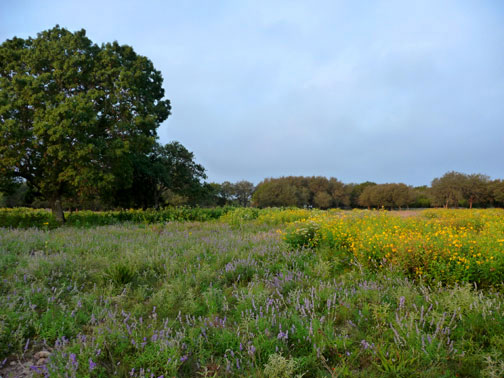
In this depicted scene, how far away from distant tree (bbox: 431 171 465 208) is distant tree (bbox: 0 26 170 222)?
48281mm

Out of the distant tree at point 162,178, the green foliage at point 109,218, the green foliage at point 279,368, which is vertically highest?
the distant tree at point 162,178

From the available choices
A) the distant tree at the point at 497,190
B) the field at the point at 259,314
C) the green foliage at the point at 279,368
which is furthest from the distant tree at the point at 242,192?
the green foliage at the point at 279,368

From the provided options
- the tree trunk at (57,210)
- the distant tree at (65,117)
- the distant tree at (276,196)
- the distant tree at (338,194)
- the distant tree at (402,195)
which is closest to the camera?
the distant tree at (65,117)

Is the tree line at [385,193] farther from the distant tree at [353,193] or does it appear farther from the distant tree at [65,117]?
the distant tree at [65,117]

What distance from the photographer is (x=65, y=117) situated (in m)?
12.8

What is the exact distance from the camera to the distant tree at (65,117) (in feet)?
42.0

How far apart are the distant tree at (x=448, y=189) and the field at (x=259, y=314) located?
49.0 m

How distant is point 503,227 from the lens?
8820 millimetres

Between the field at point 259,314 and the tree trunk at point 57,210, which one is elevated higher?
the tree trunk at point 57,210

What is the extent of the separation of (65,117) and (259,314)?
13.4m

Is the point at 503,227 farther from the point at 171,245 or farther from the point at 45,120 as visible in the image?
the point at 45,120

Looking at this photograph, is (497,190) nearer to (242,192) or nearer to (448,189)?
(448,189)

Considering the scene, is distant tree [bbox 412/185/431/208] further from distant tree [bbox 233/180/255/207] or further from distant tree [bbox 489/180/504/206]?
distant tree [bbox 233/180/255/207]

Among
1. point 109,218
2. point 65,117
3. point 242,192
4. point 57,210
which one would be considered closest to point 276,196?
point 242,192
